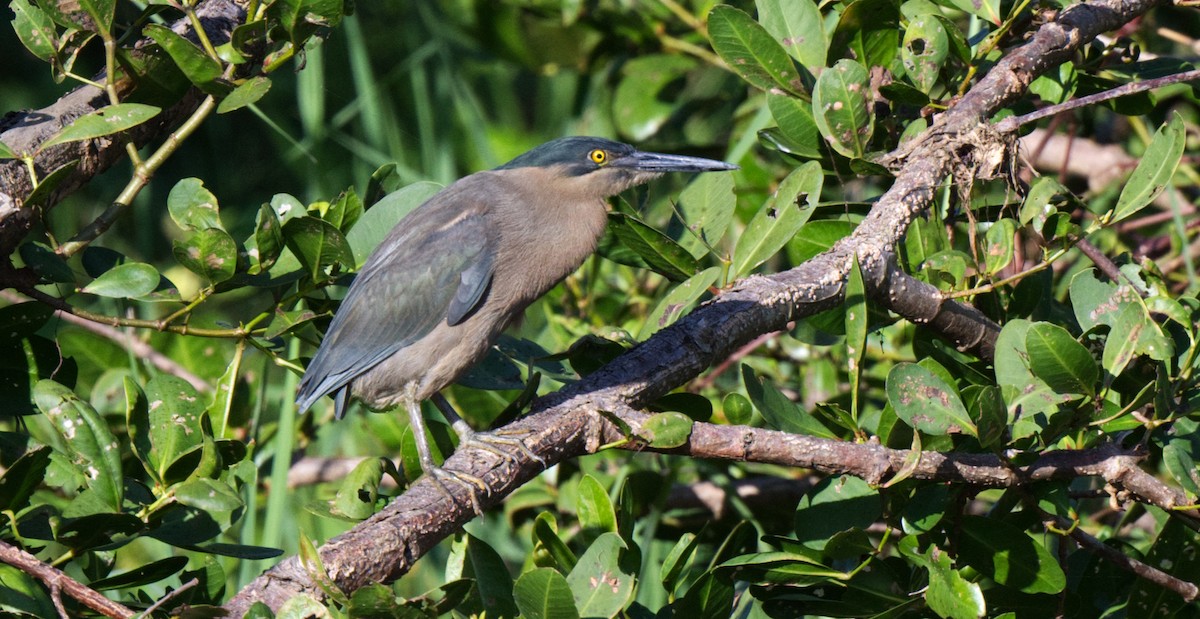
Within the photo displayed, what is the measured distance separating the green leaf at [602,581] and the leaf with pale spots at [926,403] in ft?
2.03

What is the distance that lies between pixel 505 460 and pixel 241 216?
13.1 ft

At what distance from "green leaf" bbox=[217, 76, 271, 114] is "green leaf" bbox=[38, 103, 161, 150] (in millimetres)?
159

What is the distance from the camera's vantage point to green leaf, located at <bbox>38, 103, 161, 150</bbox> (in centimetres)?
213

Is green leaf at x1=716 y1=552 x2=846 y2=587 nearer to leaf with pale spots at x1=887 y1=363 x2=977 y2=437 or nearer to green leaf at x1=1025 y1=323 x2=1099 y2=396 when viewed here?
leaf with pale spots at x1=887 y1=363 x2=977 y2=437

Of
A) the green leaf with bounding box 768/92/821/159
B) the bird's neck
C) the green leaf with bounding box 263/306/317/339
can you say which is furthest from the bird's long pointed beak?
the green leaf with bounding box 263/306/317/339

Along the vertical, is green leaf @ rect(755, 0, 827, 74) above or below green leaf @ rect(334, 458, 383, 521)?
above

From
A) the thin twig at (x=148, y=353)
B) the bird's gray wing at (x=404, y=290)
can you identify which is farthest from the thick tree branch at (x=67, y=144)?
the thin twig at (x=148, y=353)

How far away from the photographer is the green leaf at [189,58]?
2.17m

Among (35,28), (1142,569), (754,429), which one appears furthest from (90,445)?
(1142,569)

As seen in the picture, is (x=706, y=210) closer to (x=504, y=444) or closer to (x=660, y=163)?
(x=660, y=163)

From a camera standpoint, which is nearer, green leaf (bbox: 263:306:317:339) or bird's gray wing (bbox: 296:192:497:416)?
green leaf (bbox: 263:306:317:339)

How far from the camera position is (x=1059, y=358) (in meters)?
2.03

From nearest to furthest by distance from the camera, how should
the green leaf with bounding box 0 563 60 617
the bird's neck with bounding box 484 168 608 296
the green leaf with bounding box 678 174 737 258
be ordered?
the green leaf with bounding box 0 563 60 617 < the green leaf with bounding box 678 174 737 258 < the bird's neck with bounding box 484 168 608 296

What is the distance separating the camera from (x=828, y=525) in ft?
7.29
